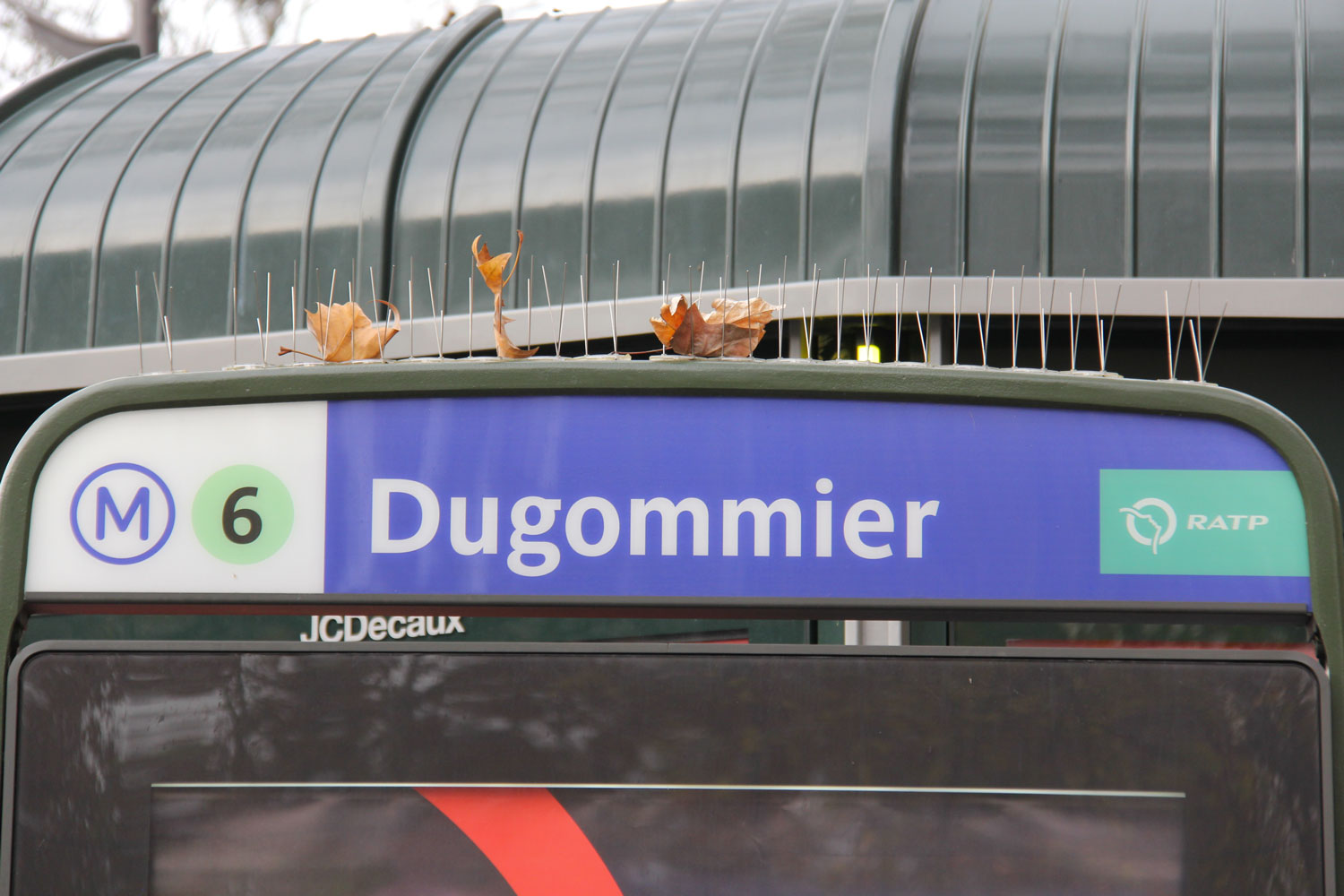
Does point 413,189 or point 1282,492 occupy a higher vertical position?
point 413,189

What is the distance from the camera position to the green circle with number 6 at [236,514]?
1.84m

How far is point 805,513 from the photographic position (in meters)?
1.84

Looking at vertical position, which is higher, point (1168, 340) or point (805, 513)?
point (1168, 340)

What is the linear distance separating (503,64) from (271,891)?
16.9ft

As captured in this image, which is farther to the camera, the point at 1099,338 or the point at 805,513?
the point at 1099,338

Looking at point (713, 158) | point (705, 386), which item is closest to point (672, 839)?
point (705, 386)

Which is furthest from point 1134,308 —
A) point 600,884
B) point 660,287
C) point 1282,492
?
point 600,884

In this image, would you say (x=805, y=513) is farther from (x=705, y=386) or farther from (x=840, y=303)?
(x=840, y=303)

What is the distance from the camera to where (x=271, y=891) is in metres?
1.80

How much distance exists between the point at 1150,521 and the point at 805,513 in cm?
54

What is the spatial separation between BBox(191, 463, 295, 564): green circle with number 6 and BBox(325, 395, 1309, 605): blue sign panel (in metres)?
0.09

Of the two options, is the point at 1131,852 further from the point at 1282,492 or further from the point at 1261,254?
the point at 1261,254

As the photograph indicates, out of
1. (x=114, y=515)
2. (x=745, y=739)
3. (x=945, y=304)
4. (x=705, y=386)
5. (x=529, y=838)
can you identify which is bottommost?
(x=529, y=838)

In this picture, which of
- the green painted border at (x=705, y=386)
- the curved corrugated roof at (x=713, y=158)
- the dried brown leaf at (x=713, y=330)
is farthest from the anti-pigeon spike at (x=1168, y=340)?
the curved corrugated roof at (x=713, y=158)
